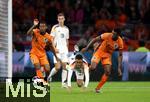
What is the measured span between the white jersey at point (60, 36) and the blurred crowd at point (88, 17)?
4.62m

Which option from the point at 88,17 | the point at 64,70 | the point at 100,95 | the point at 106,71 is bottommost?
the point at 100,95

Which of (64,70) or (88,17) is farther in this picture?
(88,17)

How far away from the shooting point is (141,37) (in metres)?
30.9

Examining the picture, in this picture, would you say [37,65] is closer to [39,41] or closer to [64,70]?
[39,41]

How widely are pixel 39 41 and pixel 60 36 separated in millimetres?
2748

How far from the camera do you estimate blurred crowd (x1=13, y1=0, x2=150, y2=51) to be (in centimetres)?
2991

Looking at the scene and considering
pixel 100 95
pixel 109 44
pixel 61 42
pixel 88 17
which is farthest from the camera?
pixel 88 17

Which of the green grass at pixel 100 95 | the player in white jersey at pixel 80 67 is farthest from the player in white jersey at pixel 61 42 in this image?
the player in white jersey at pixel 80 67

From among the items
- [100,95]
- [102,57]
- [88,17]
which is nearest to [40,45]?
[102,57]

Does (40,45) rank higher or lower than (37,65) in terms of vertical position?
higher

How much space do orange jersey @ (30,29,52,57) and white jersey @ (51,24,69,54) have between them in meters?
2.38

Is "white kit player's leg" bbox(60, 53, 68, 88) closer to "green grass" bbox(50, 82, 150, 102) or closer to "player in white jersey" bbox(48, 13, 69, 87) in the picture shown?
"player in white jersey" bbox(48, 13, 69, 87)

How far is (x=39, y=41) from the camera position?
21609 mm

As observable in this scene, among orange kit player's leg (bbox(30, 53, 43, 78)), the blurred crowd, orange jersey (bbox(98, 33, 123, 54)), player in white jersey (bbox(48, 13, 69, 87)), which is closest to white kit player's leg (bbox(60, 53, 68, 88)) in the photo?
player in white jersey (bbox(48, 13, 69, 87))
